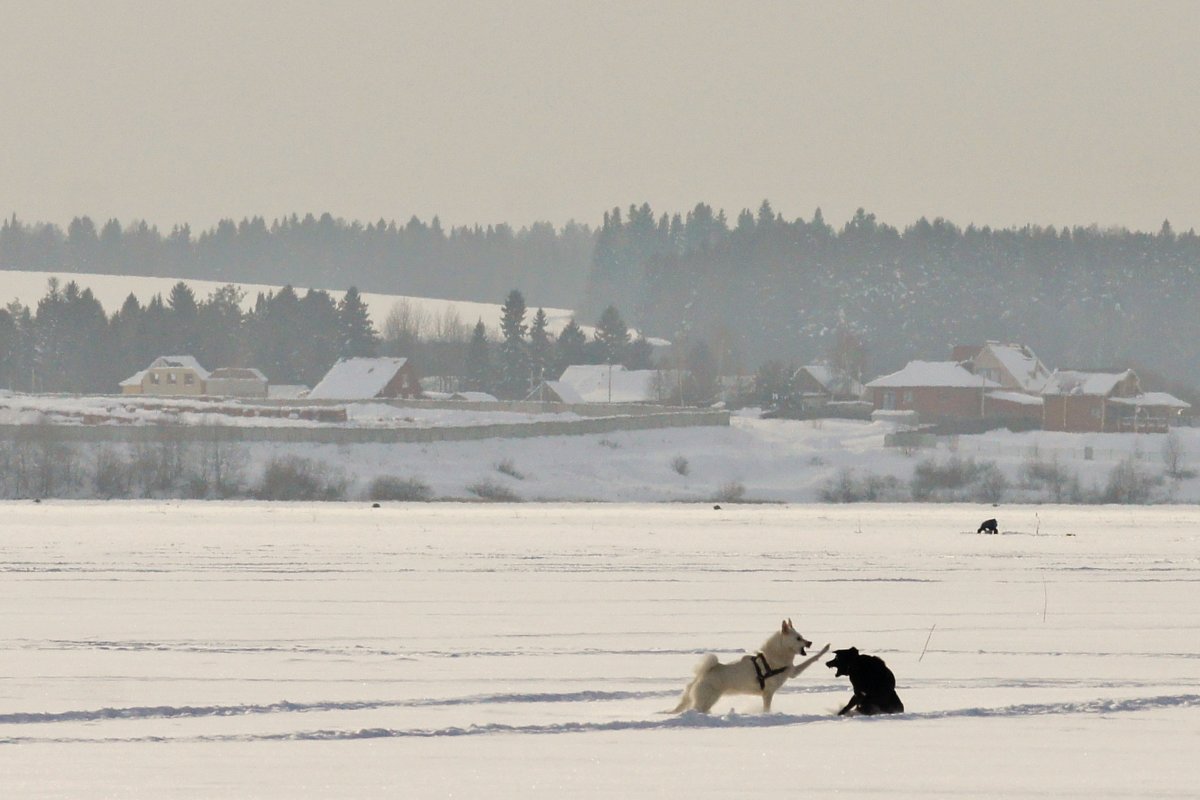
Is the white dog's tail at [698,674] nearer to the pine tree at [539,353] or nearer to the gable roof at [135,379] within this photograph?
the gable roof at [135,379]

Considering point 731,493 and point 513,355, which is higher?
point 513,355

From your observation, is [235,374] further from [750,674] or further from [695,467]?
[750,674]

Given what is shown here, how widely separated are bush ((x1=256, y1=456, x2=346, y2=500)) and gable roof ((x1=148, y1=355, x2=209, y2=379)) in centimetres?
8411

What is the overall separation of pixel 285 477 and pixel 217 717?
6074cm

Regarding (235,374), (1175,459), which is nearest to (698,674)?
(1175,459)

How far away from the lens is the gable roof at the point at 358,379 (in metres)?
143

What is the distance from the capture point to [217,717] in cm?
1470

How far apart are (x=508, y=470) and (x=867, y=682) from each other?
66972 millimetres

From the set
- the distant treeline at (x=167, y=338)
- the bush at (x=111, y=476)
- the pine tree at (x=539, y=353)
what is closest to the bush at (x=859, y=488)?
the bush at (x=111, y=476)

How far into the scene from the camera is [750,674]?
48.2 feet

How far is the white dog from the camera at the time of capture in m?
14.5

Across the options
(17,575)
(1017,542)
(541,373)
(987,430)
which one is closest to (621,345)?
(541,373)

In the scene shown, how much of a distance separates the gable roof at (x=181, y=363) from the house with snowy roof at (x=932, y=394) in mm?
60044

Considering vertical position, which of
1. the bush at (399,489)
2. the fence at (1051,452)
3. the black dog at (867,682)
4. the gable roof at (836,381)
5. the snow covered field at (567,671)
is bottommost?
the bush at (399,489)
